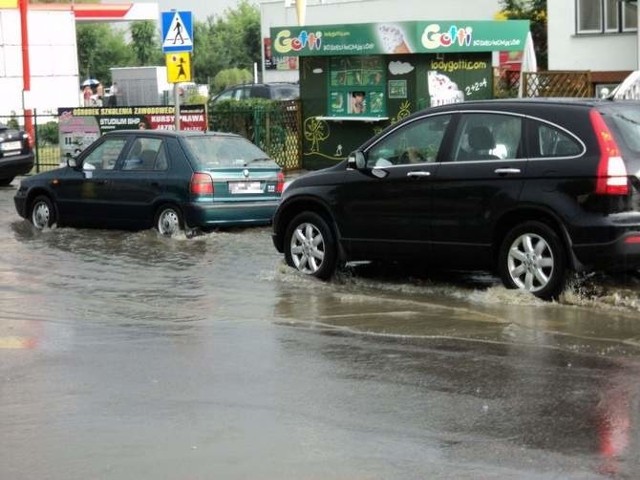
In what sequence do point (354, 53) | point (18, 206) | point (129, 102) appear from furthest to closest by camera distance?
point (129, 102), point (354, 53), point (18, 206)

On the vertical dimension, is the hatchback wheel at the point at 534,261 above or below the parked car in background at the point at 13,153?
below

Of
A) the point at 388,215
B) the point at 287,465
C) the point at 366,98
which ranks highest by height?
the point at 366,98

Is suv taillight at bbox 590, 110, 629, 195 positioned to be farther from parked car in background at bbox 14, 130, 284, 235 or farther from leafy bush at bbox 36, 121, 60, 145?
leafy bush at bbox 36, 121, 60, 145

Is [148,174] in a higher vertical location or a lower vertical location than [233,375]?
higher

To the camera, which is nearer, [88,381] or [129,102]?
[88,381]

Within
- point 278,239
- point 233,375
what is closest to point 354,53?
point 278,239

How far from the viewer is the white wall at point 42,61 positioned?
160ft

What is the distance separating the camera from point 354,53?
2195 cm

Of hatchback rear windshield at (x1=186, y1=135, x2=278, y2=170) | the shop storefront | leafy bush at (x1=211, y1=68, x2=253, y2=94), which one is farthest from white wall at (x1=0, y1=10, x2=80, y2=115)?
hatchback rear windshield at (x1=186, y1=135, x2=278, y2=170)

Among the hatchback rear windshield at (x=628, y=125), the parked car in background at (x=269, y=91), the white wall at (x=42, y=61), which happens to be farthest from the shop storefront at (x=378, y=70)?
the white wall at (x=42, y=61)

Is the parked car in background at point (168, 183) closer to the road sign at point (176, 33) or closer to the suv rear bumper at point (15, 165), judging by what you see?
the road sign at point (176, 33)

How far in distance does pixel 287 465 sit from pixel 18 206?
12152 mm

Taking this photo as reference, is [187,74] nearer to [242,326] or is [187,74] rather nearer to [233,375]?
[242,326]

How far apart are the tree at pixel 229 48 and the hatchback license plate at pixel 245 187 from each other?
67402 mm
